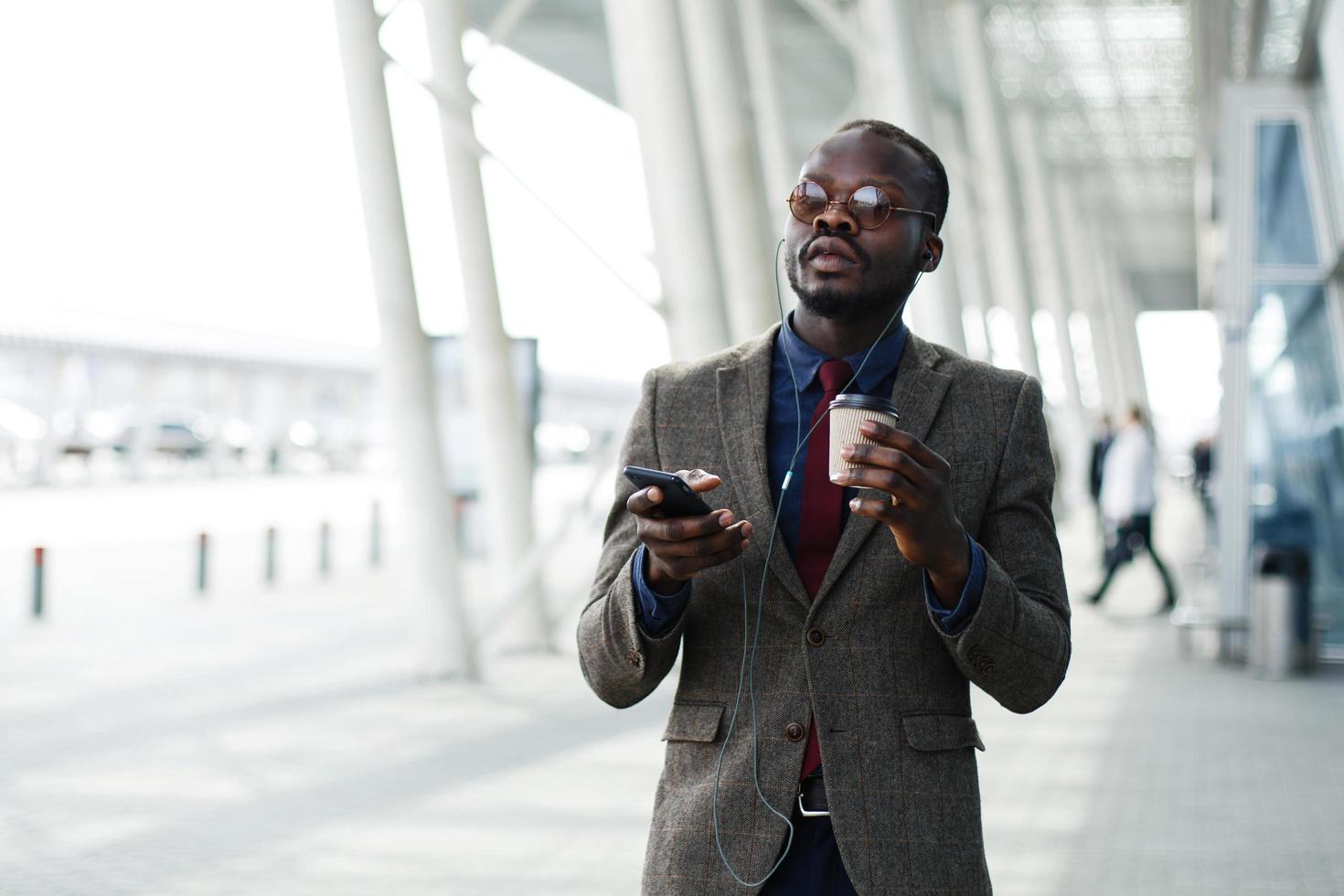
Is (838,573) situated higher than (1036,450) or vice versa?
(1036,450)

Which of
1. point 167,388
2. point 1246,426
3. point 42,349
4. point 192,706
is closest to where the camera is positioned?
point 192,706

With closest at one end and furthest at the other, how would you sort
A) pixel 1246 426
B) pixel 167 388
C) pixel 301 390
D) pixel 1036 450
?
pixel 1036 450, pixel 1246 426, pixel 167 388, pixel 301 390

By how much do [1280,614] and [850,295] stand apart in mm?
9240

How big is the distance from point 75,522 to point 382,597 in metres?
9.62

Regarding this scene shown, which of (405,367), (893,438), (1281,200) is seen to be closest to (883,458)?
(893,438)

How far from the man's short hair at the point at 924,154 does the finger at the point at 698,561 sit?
53cm

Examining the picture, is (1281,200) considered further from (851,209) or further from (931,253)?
(851,209)

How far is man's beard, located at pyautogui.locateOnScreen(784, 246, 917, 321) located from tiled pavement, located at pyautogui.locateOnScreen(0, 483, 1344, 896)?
3871 millimetres

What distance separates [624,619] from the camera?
71.2 inches

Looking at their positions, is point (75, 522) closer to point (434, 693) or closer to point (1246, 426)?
point (434, 693)

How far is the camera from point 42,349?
101 feet

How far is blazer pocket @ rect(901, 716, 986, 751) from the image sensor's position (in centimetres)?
177

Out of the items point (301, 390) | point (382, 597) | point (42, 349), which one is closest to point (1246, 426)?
point (382, 597)

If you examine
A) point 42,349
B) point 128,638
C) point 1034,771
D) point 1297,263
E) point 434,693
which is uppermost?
point 42,349
